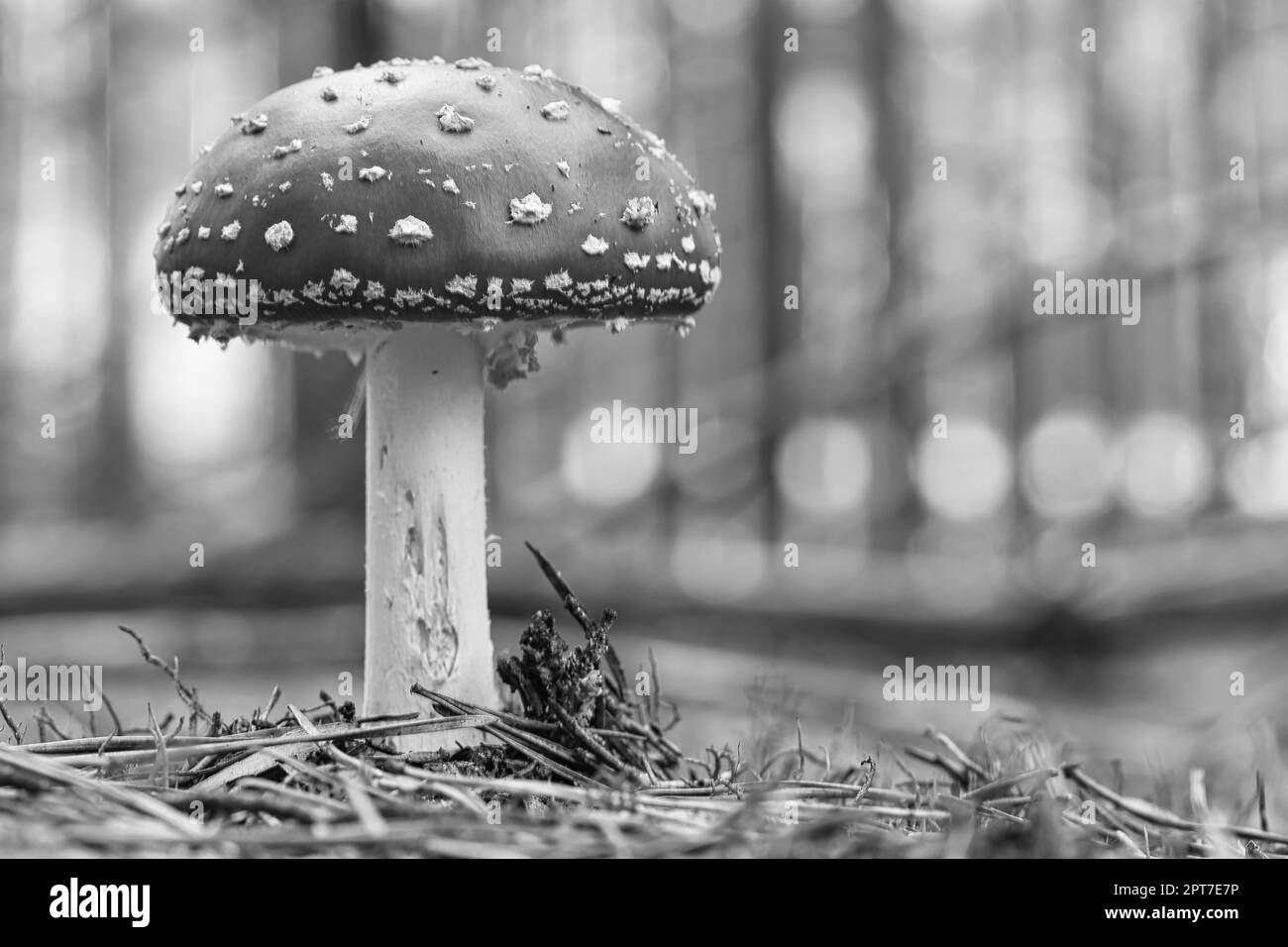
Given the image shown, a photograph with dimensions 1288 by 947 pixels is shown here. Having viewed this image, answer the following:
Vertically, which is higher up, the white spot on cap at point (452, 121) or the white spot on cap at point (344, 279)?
the white spot on cap at point (452, 121)

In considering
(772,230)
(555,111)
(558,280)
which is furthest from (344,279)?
(772,230)

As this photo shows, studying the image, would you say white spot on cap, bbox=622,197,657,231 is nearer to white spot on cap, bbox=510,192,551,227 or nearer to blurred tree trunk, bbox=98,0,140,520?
white spot on cap, bbox=510,192,551,227

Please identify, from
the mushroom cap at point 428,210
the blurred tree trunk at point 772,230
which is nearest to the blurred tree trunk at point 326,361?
the mushroom cap at point 428,210

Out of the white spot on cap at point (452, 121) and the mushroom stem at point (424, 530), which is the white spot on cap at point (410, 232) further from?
the mushroom stem at point (424, 530)

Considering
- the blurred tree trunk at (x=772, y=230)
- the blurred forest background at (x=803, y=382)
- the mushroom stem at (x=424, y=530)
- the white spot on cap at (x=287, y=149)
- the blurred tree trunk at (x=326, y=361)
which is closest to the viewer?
the white spot on cap at (x=287, y=149)

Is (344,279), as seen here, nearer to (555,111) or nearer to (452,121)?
(452,121)
